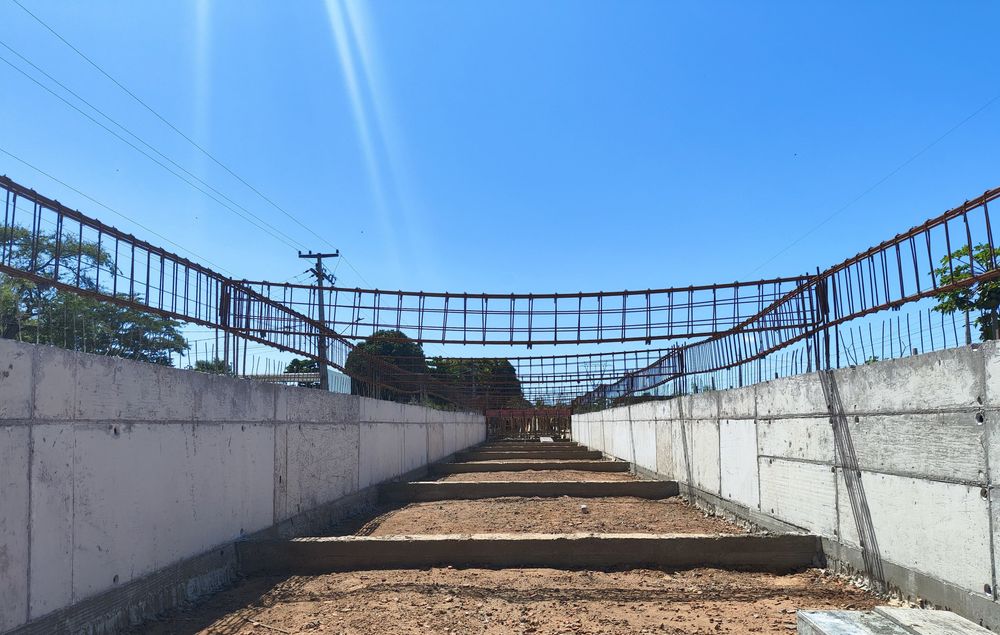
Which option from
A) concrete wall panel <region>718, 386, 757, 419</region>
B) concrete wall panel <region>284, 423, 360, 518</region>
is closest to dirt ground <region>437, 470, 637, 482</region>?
concrete wall panel <region>284, 423, 360, 518</region>

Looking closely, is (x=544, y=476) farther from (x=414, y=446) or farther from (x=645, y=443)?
(x=414, y=446)

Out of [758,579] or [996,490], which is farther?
[758,579]

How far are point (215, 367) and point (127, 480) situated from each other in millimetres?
2191

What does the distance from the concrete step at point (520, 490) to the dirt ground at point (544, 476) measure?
8.30 feet

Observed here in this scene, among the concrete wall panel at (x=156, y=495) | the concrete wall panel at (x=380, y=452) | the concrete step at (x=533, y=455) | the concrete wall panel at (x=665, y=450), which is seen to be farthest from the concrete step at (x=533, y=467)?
the concrete wall panel at (x=156, y=495)

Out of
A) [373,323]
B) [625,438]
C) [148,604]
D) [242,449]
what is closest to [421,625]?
[148,604]

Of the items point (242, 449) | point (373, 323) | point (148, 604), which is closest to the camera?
point (148, 604)

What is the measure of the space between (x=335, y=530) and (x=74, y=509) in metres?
4.95

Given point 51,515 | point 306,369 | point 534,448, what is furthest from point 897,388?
point 534,448

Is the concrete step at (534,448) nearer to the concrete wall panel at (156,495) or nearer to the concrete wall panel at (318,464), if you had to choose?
the concrete wall panel at (318,464)

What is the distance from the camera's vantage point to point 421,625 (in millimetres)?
4770

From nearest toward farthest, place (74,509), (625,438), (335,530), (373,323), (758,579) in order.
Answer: (74,509)
(758,579)
(335,530)
(373,323)
(625,438)

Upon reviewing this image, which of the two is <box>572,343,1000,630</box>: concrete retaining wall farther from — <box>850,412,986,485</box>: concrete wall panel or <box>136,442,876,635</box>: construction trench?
<box>136,442,876,635</box>: construction trench

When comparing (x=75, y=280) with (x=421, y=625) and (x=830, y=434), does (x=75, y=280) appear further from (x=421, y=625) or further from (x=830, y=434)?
(x=830, y=434)
